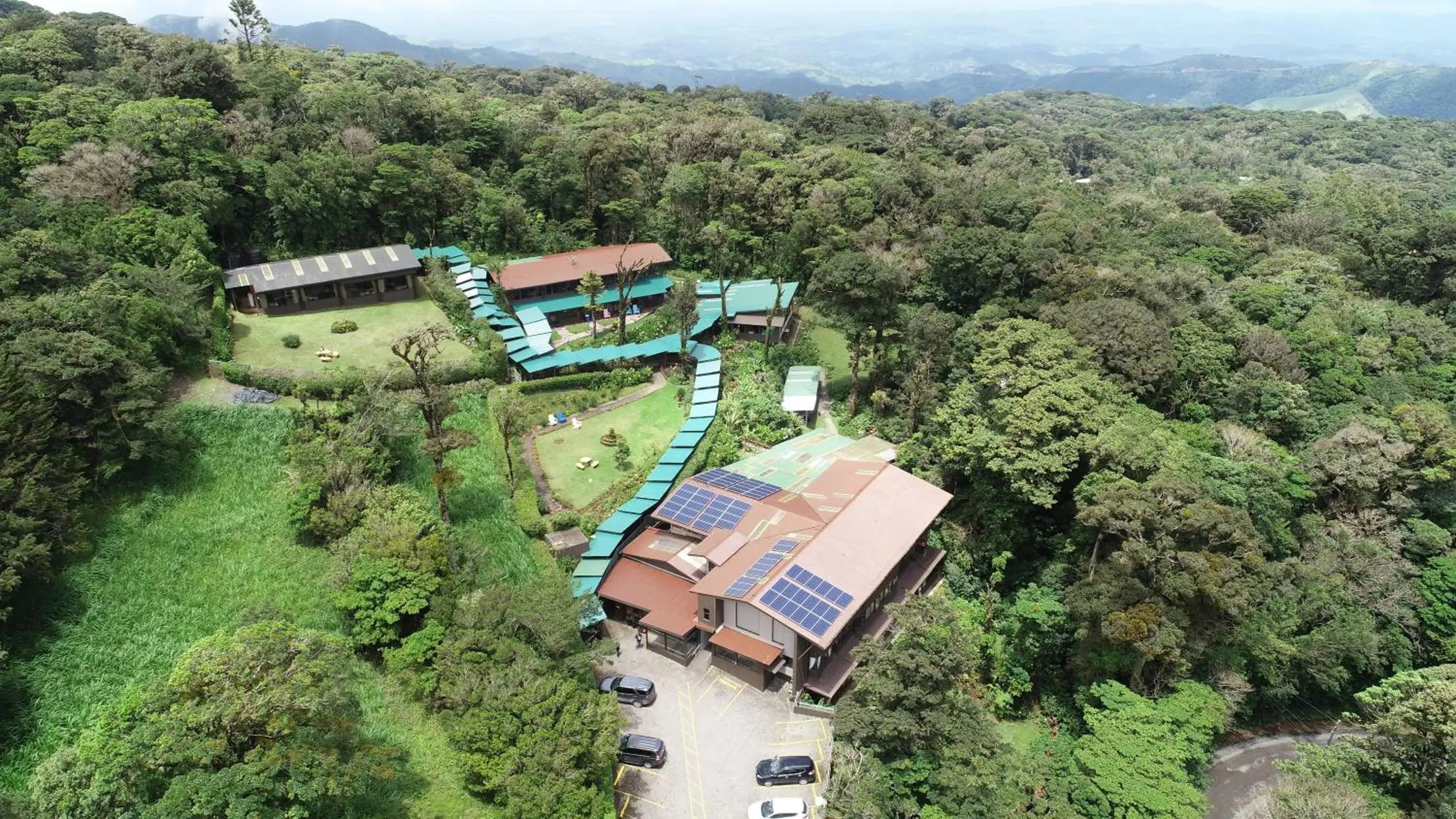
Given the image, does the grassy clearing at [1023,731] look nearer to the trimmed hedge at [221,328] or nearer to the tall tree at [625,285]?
the tall tree at [625,285]

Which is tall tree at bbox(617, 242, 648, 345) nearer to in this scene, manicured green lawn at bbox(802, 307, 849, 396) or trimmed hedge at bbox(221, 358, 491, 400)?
manicured green lawn at bbox(802, 307, 849, 396)

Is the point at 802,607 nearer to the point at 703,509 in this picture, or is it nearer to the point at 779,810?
the point at 779,810

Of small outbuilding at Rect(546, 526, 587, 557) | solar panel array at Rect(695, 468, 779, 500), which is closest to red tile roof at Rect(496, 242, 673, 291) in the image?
solar panel array at Rect(695, 468, 779, 500)

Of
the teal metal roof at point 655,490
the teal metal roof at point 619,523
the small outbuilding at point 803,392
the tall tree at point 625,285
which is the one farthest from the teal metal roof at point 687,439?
the tall tree at point 625,285

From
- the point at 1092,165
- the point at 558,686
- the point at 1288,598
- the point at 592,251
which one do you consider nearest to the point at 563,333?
the point at 592,251

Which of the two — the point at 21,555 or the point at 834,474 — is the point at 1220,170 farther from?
the point at 21,555

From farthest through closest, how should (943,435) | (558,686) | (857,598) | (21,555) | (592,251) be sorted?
1. (592,251)
2. (943,435)
3. (857,598)
4. (558,686)
5. (21,555)
